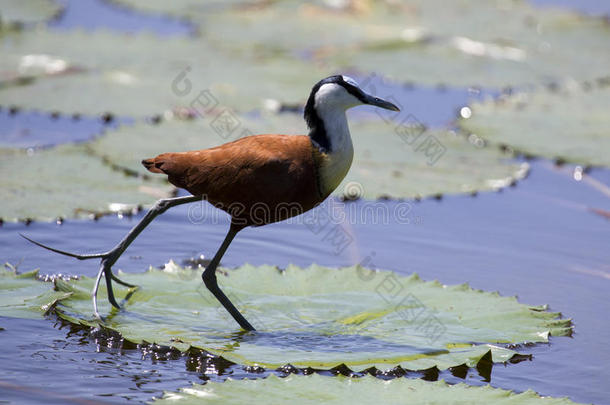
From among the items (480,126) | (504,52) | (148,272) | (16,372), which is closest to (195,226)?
(148,272)

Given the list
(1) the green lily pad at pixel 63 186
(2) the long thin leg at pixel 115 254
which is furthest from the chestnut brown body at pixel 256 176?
(1) the green lily pad at pixel 63 186

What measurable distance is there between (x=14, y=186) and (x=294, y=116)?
292 centimetres

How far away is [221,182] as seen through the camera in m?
4.52

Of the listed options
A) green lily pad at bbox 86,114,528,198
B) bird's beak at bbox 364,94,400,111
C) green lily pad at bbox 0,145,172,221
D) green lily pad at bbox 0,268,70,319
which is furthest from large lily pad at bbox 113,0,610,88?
green lily pad at bbox 0,268,70,319

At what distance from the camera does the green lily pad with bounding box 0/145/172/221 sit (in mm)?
5918

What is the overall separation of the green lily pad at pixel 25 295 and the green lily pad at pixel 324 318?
3.2 inches

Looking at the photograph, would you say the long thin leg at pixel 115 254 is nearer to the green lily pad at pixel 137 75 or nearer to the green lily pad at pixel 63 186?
the green lily pad at pixel 63 186

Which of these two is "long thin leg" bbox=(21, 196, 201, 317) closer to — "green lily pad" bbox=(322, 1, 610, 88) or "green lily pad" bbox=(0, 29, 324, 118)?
"green lily pad" bbox=(0, 29, 324, 118)

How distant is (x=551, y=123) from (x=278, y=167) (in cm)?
462

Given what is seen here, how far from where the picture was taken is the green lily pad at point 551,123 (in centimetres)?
763

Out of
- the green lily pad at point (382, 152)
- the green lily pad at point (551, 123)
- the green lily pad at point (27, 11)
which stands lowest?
the green lily pad at point (382, 152)

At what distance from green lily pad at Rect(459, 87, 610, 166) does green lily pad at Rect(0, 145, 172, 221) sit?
327 cm

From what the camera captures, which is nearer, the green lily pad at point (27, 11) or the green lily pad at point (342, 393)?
the green lily pad at point (342, 393)

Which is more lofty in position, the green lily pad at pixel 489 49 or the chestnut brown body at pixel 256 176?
the green lily pad at pixel 489 49
